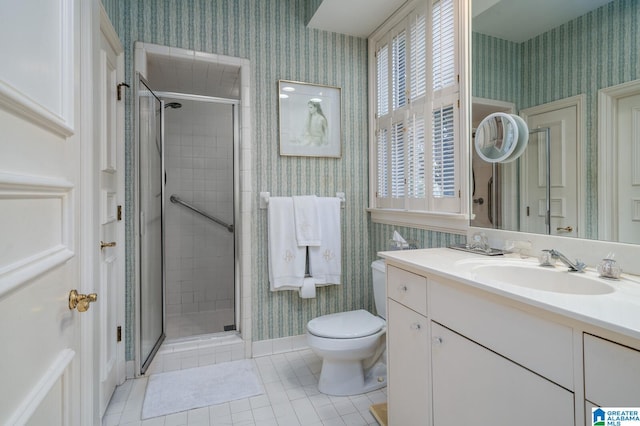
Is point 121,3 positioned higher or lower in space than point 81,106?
higher

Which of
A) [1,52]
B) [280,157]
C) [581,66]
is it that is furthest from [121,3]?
[581,66]

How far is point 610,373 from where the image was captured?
0.70m

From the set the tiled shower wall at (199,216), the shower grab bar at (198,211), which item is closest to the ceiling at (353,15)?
the tiled shower wall at (199,216)

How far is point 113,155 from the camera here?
189 cm

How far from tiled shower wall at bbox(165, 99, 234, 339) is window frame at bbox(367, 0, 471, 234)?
161cm

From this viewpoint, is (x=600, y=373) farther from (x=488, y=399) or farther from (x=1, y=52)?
(x=1, y=52)

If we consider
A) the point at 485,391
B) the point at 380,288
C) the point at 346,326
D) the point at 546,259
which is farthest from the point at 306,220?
the point at 485,391

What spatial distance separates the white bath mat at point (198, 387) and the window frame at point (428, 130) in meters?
1.44

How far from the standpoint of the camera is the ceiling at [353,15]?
2203mm

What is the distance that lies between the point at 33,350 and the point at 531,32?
198cm

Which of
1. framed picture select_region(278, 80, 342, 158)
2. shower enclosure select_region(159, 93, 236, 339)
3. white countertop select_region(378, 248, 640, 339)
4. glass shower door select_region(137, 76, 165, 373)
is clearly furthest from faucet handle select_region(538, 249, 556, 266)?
shower enclosure select_region(159, 93, 236, 339)

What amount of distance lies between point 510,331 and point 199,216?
314 cm

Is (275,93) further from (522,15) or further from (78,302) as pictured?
(78,302)

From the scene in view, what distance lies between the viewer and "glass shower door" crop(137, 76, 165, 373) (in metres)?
2.04
